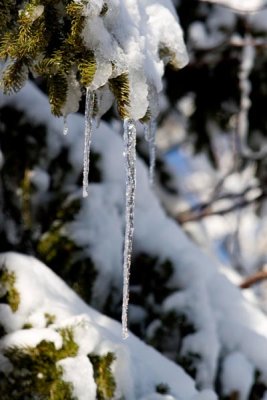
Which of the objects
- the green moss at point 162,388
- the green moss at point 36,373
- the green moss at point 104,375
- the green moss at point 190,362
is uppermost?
the green moss at point 36,373

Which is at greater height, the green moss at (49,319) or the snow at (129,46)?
the snow at (129,46)

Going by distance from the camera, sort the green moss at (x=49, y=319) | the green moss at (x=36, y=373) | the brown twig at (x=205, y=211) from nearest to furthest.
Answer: the green moss at (x=36, y=373), the green moss at (x=49, y=319), the brown twig at (x=205, y=211)

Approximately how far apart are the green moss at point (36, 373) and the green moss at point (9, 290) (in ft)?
0.54

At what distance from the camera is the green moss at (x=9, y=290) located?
81.3 inches

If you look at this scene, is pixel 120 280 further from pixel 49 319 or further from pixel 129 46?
pixel 129 46

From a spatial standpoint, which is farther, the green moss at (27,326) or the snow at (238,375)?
the snow at (238,375)

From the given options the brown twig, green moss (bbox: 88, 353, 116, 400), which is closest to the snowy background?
green moss (bbox: 88, 353, 116, 400)

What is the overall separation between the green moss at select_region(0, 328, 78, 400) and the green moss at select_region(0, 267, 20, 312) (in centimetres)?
16

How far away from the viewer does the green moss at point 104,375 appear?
6.24ft

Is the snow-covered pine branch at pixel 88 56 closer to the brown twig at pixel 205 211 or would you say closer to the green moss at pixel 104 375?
the green moss at pixel 104 375

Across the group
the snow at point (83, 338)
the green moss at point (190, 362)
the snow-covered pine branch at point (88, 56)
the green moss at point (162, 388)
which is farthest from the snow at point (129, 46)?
the green moss at point (190, 362)

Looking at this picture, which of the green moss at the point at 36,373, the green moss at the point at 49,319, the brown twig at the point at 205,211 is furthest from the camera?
the brown twig at the point at 205,211

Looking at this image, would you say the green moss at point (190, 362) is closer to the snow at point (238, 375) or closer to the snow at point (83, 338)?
the snow at point (238, 375)

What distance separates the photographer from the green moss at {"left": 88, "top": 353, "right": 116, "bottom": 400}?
1.90m
